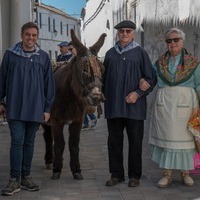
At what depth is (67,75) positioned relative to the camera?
5914 millimetres

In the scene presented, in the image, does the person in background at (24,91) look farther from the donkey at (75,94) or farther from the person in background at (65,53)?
the person in background at (65,53)

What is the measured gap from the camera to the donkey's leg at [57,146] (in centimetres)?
599

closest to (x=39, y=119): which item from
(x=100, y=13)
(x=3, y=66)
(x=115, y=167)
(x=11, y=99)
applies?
(x=11, y=99)

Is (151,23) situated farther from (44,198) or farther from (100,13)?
(100,13)

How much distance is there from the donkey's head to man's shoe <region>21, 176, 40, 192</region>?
4.00ft

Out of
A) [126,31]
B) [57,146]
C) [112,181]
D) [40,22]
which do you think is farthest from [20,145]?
[40,22]

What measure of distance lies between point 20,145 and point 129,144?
1.34m

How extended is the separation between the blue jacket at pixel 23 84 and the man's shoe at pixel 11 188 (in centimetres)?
78

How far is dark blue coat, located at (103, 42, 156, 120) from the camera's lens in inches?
214

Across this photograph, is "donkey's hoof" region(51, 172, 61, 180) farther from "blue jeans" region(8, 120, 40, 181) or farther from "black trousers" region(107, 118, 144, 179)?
"black trousers" region(107, 118, 144, 179)

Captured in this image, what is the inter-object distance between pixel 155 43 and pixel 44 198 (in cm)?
814

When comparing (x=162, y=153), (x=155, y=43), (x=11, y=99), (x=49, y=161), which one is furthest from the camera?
(x=155, y=43)

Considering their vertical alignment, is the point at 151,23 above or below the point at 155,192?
above

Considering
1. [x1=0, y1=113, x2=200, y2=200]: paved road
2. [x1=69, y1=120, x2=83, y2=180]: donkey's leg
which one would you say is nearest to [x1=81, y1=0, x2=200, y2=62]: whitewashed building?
[x1=0, y1=113, x2=200, y2=200]: paved road
